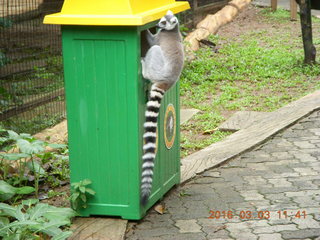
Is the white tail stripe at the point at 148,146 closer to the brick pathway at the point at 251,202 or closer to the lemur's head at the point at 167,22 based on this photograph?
the brick pathway at the point at 251,202

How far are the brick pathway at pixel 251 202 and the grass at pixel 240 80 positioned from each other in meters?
1.06

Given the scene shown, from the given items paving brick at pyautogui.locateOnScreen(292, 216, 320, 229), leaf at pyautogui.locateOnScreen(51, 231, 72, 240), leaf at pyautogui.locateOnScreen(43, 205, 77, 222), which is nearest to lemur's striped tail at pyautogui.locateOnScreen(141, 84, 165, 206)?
leaf at pyautogui.locateOnScreen(43, 205, 77, 222)

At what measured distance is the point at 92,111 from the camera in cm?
450

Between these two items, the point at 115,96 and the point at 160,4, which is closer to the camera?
the point at 115,96

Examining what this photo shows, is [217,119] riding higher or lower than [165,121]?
lower

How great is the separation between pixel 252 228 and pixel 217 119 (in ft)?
11.8

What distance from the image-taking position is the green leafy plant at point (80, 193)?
14.8ft

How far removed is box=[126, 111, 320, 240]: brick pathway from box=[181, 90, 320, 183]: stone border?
0.11m

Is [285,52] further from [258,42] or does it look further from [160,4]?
[160,4]

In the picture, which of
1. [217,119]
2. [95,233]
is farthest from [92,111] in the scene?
[217,119]

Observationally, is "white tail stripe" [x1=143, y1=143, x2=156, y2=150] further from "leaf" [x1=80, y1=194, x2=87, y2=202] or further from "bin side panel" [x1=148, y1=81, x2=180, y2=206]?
"leaf" [x1=80, y1=194, x2=87, y2=202]

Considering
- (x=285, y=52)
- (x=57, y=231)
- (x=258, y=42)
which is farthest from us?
(x=258, y=42)

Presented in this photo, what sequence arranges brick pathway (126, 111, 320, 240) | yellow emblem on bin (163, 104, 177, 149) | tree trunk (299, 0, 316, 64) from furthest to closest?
1. tree trunk (299, 0, 316, 64)
2. yellow emblem on bin (163, 104, 177, 149)
3. brick pathway (126, 111, 320, 240)

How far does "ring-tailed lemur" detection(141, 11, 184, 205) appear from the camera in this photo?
4477mm
